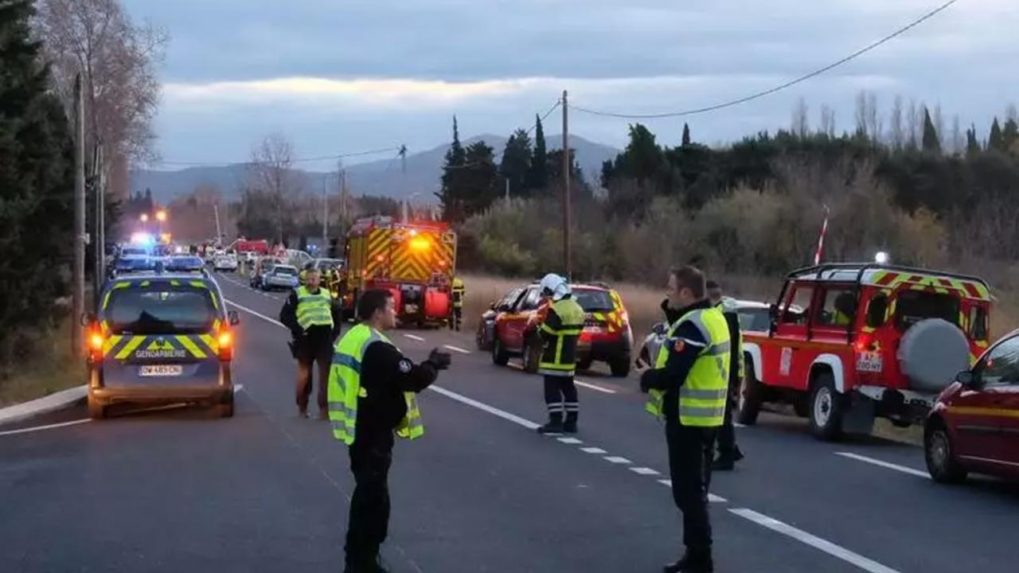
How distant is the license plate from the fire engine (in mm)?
24868

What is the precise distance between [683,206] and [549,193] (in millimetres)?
19318

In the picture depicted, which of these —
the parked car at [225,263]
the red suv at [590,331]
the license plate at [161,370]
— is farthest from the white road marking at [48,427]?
the parked car at [225,263]

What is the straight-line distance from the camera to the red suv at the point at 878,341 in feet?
56.8

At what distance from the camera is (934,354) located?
1728 cm

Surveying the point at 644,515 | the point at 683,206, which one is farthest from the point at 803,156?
the point at 644,515

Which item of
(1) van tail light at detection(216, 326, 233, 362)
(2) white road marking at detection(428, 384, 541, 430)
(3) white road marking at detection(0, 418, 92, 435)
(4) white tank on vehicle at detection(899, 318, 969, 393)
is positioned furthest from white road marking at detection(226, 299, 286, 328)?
(4) white tank on vehicle at detection(899, 318, 969, 393)

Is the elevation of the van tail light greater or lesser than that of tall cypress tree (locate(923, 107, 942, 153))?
lesser

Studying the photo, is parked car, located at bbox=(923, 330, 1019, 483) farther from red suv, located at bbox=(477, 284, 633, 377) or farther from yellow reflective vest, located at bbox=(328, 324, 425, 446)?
red suv, located at bbox=(477, 284, 633, 377)

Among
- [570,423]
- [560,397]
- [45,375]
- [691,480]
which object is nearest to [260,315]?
[45,375]

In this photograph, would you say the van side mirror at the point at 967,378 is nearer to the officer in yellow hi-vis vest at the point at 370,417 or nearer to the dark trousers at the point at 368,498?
the officer in yellow hi-vis vest at the point at 370,417

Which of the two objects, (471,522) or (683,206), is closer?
(471,522)

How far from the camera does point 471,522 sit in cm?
1169

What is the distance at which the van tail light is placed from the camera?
62.5 ft

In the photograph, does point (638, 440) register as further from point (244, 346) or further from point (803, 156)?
point (803, 156)
